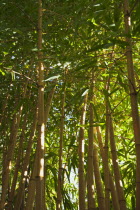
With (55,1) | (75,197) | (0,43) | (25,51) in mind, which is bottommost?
(75,197)

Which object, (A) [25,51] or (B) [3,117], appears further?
(B) [3,117]

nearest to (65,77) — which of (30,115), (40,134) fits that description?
(40,134)

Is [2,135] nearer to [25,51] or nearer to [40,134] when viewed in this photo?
[25,51]

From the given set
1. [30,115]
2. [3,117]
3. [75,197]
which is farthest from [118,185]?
[75,197]

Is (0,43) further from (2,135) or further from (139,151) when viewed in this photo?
(2,135)

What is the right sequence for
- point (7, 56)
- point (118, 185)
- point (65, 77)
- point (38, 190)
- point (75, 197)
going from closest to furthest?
1. point (38, 190)
2. point (118, 185)
3. point (65, 77)
4. point (7, 56)
5. point (75, 197)

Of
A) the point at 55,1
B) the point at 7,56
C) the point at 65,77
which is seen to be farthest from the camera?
Result: the point at 55,1

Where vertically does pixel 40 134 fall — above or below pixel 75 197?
above

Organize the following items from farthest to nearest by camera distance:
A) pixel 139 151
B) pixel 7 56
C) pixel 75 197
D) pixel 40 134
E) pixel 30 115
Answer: pixel 75 197 → pixel 30 115 → pixel 7 56 → pixel 40 134 → pixel 139 151

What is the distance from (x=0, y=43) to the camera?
2234mm

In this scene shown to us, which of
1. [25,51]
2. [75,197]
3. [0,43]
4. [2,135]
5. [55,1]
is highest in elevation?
[55,1]

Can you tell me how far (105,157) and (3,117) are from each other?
1.78 meters

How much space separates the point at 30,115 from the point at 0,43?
4.60ft

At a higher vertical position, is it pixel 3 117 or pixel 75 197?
pixel 3 117
